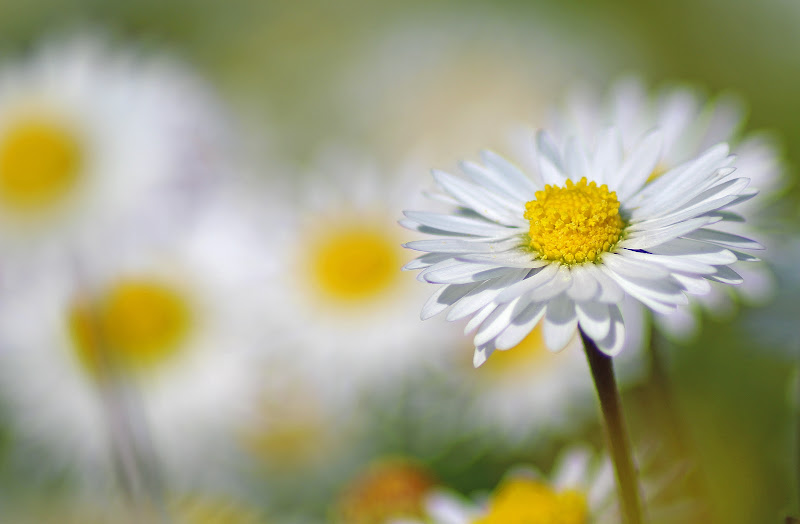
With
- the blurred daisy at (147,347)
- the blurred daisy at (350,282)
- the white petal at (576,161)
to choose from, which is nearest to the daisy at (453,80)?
the blurred daisy at (350,282)

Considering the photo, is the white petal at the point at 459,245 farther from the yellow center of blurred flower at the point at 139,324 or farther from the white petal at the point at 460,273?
the yellow center of blurred flower at the point at 139,324

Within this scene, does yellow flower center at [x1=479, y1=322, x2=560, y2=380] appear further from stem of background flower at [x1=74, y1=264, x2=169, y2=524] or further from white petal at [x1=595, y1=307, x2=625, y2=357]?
white petal at [x1=595, y1=307, x2=625, y2=357]

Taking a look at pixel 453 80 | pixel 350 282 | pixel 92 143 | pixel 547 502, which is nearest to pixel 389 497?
pixel 547 502

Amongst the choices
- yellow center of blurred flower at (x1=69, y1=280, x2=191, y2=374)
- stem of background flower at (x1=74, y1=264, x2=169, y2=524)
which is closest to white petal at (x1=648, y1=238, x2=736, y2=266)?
stem of background flower at (x1=74, y1=264, x2=169, y2=524)

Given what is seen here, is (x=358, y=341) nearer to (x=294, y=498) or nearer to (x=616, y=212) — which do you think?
(x=294, y=498)

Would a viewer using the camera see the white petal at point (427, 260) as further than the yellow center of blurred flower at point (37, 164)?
No

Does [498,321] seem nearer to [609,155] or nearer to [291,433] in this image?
[609,155]
